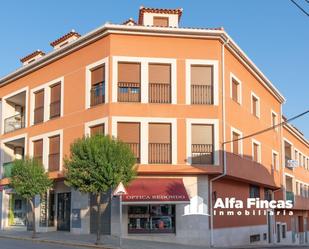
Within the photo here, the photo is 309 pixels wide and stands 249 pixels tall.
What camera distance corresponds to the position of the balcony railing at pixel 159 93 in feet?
81.5

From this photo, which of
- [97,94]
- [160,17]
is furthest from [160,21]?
[97,94]

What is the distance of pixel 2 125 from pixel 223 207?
16969 mm

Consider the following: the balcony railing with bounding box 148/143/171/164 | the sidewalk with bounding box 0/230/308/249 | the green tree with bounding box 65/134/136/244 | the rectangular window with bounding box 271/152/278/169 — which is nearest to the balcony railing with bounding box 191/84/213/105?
the balcony railing with bounding box 148/143/171/164

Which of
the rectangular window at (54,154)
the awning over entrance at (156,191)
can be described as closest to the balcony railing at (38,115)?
the rectangular window at (54,154)

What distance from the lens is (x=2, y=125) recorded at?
3416 centimetres

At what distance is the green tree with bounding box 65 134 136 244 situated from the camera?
2034 cm

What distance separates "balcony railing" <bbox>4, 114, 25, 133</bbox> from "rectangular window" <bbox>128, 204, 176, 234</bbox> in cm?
1321

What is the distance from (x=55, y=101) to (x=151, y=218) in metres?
9.54

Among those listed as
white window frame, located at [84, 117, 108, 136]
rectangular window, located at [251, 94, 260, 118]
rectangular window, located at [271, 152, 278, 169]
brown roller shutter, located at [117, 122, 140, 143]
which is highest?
rectangular window, located at [251, 94, 260, 118]

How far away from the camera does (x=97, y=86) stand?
84.8 feet

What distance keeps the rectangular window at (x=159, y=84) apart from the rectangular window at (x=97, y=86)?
8.30 feet

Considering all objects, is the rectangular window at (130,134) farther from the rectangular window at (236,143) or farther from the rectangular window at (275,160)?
the rectangular window at (275,160)

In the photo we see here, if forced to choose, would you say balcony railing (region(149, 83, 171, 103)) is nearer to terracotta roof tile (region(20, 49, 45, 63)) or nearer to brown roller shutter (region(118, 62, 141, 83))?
brown roller shutter (region(118, 62, 141, 83))

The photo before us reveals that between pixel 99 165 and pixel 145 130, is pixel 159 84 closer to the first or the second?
pixel 145 130
